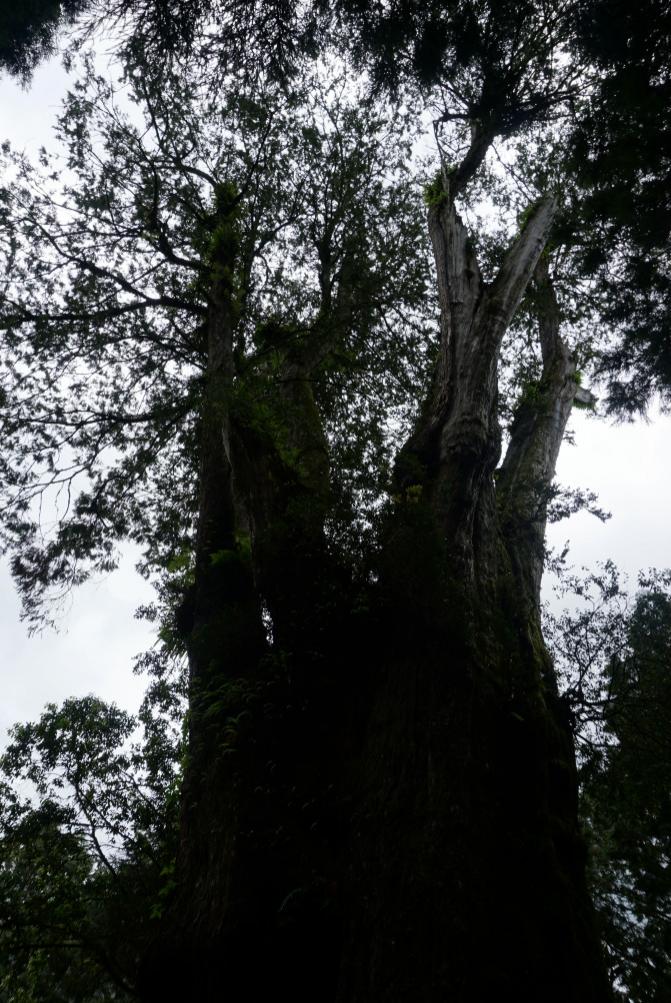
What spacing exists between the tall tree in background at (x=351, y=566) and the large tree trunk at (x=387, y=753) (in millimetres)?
17

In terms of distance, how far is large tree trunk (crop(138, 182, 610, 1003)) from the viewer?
9.78ft

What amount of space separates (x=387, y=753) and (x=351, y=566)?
1.47m

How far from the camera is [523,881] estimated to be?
10.7 feet

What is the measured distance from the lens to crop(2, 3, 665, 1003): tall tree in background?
10.4 ft

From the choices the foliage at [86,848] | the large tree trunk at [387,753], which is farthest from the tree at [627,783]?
the foliage at [86,848]

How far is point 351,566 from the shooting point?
15.7 ft

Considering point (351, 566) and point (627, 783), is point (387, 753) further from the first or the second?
point (627, 783)

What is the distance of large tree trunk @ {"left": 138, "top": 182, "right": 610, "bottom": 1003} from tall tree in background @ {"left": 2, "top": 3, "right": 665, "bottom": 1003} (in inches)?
0.7

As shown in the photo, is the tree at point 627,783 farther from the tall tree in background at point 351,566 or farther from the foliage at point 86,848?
the foliage at point 86,848

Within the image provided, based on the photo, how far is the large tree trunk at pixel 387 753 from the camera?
9.78ft

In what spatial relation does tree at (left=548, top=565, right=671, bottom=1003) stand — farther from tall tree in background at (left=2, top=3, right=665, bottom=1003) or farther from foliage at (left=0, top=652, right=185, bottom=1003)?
foliage at (left=0, top=652, right=185, bottom=1003)

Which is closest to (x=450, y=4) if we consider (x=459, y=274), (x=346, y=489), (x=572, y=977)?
(x=459, y=274)

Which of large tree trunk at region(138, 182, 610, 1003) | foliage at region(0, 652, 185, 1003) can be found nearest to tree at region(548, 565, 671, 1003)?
large tree trunk at region(138, 182, 610, 1003)

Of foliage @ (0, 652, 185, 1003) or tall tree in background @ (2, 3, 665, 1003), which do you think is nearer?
tall tree in background @ (2, 3, 665, 1003)
